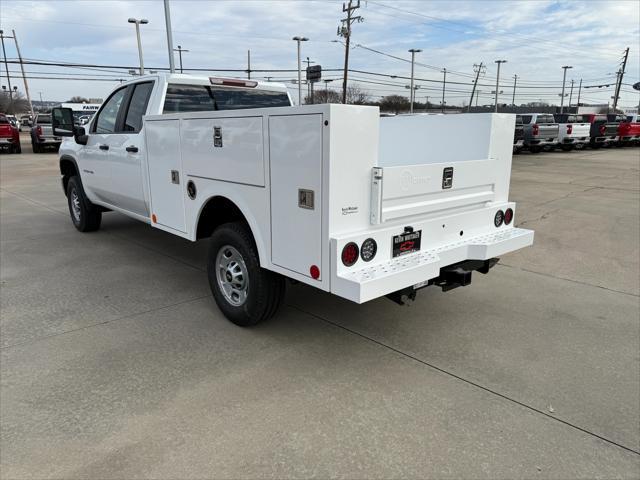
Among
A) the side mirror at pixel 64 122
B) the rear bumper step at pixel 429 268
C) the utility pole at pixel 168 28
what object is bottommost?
the rear bumper step at pixel 429 268

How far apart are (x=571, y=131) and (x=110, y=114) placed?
2508cm

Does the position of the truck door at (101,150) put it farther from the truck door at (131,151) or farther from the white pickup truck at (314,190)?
the white pickup truck at (314,190)

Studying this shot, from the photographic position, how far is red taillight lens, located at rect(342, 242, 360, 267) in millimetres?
3094

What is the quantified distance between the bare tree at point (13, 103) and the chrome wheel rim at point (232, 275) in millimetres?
88701

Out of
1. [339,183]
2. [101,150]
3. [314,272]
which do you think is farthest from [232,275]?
[101,150]

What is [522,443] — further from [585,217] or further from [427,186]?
[585,217]

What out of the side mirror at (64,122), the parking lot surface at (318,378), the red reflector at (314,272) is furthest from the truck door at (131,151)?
the red reflector at (314,272)

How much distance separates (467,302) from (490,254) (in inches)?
45.8

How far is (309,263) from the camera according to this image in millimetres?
3242

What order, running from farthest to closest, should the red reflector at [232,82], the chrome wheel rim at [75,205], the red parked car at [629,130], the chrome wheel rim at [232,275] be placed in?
the red parked car at [629,130], the chrome wheel rim at [75,205], the red reflector at [232,82], the chrome wheel rim at [232,275]

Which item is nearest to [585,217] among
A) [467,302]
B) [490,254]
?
[467,302]

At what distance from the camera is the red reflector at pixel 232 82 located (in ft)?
18.6

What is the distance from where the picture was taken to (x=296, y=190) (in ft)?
10.6

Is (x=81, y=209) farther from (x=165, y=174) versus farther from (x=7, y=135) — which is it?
(x=7, y=135)
